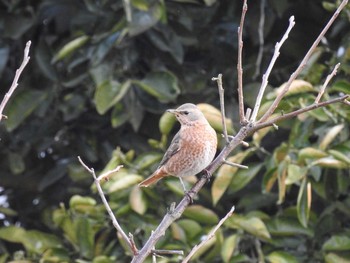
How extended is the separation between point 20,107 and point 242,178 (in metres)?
1.24

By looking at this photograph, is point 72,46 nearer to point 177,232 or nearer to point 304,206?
point 177,232

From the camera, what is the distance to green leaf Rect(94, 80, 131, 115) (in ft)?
13.5

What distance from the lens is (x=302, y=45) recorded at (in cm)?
465

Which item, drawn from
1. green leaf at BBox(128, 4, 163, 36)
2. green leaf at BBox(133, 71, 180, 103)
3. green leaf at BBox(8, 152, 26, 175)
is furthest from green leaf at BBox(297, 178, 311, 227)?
green leaf at BBox(8, 152, 26, 175)

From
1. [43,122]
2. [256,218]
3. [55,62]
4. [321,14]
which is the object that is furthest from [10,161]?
[321,14]

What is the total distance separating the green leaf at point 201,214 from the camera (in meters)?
4.06

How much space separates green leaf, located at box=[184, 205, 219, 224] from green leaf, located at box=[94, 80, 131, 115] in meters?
0.61

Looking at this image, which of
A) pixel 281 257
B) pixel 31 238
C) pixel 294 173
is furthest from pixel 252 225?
pixel 31 238

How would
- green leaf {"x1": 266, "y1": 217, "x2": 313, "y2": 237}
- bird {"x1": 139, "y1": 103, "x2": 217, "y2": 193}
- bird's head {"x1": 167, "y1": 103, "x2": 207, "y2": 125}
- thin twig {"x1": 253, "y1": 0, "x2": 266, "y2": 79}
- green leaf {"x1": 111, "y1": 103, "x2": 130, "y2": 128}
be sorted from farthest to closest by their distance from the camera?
thin twig {"x1": 253, "y1": 0, "x2": 266, "y2": 79} < green leaf {"x1": 111, "y1": 103, "x2": 130, "y2": 128} < green leaf {"x1": 266, "y1": 217, "x2": 313, "y2": 237} < bird's head {"x1": 167, "y1": 103, "x2": 207, "y2": 125} < bird {"x1": 139, "y1": 103, "x2": 217, "y2": 193}

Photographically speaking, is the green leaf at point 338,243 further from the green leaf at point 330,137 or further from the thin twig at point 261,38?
the thin twig at point 261,38

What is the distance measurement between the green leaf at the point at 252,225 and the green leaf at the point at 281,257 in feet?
0.27

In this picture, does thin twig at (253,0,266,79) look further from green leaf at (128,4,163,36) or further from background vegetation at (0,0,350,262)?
green leaf at (128,4,163,36)

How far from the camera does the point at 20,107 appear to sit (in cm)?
444

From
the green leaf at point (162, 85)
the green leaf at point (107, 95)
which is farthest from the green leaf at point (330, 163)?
the green leaf at point (107, 95)
